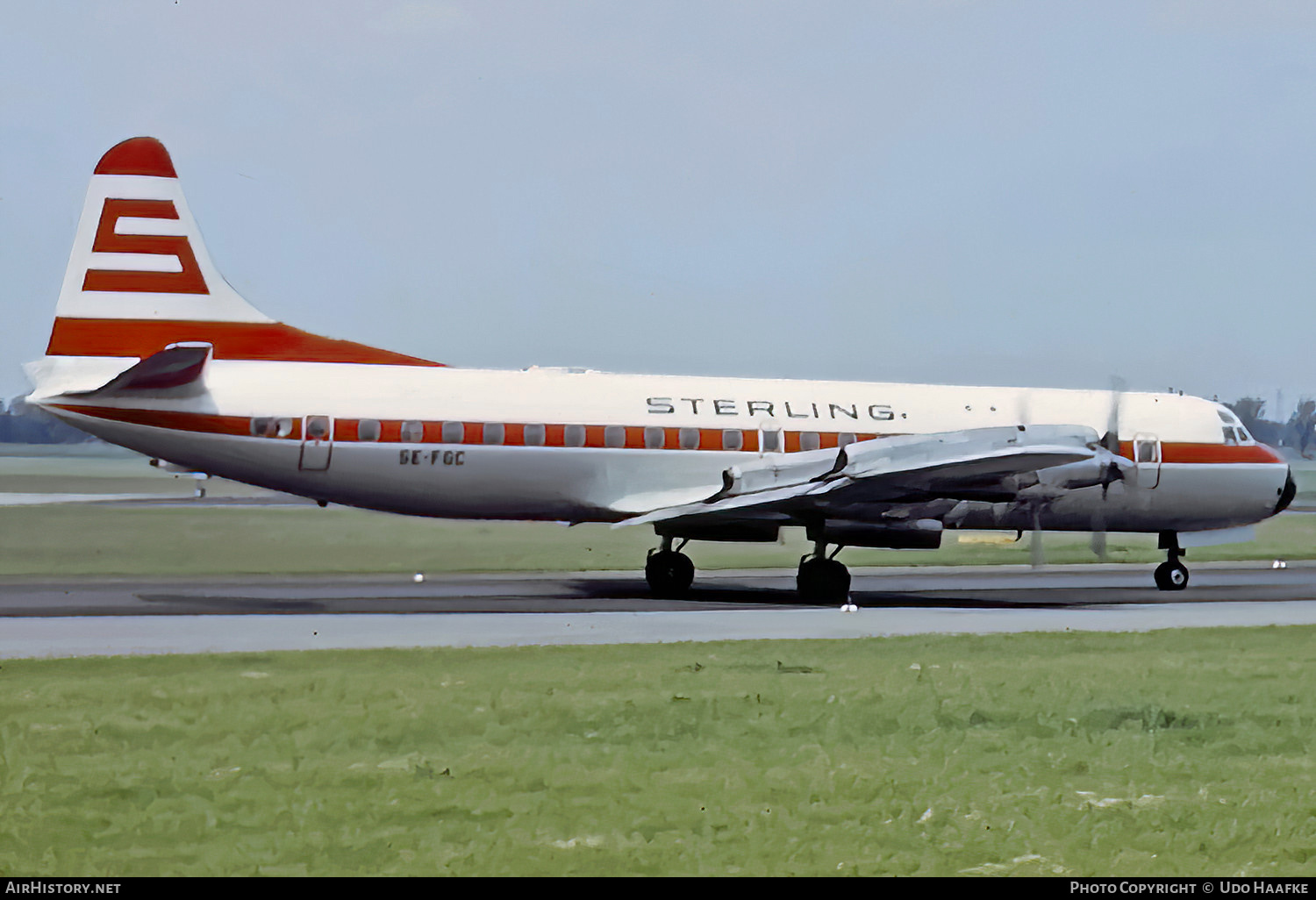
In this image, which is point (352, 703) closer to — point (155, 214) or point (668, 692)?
point (668, 692)

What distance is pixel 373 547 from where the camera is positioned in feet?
132

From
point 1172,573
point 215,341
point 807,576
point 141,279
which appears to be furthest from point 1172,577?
point 141,279

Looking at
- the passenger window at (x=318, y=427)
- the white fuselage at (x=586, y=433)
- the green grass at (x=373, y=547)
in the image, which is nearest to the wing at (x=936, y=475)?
the white fuselage at (x=586, y=433)

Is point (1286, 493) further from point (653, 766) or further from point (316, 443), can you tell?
point (653, 766)

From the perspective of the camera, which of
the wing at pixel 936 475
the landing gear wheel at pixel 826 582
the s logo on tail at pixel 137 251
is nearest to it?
the wing at pixel 936 475

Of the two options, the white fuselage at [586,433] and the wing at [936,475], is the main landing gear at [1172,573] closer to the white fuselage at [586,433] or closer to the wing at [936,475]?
the white fuselage at [586,433]

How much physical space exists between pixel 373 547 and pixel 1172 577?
21.8 metres

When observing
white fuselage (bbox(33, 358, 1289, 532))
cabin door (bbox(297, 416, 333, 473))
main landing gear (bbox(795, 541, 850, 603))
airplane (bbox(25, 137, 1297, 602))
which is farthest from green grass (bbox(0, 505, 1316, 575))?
cabin door (bbox(297, 416, 333, 473))

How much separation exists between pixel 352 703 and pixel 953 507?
15.7 meters

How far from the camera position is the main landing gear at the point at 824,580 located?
26.5 m

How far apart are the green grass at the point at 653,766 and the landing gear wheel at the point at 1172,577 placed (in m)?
12.2

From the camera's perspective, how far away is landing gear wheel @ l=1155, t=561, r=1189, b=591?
29.6 m

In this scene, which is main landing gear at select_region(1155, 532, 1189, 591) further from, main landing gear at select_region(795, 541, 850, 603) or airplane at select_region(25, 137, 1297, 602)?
main landing gear at select_region(795, 541, 850, 603)
